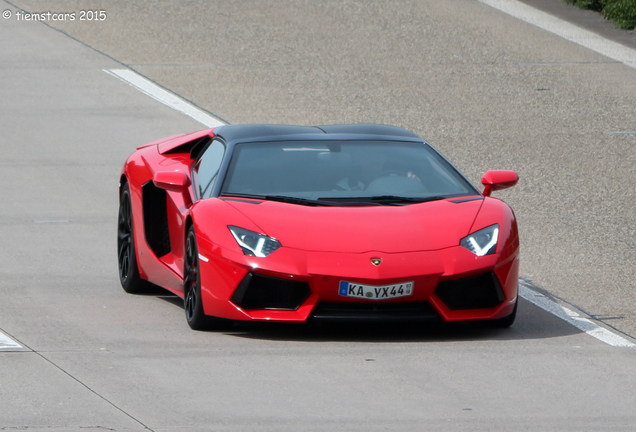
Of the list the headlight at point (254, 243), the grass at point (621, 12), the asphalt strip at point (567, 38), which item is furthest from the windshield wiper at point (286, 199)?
the grass at point (621, 12)

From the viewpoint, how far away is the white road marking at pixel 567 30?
781 inches

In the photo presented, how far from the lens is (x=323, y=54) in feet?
63.7

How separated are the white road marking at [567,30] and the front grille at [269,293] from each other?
1348 centimetres

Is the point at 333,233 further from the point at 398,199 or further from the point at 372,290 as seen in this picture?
the point at 398,199

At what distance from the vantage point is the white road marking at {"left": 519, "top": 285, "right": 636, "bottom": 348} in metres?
7.07

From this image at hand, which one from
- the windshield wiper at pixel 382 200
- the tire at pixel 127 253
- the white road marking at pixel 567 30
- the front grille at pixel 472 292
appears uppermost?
the windshield wiper at pixel 382 200

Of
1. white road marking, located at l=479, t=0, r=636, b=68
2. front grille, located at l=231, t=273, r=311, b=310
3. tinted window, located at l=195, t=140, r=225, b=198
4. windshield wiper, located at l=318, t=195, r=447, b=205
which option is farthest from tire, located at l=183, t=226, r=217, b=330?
white road marking, located at l=479, t=0, r=636, b=68

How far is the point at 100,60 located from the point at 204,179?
11.3 m

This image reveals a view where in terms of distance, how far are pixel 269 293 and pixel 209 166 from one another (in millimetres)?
1434

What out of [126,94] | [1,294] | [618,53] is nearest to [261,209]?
[1,294]

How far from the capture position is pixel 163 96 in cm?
1672

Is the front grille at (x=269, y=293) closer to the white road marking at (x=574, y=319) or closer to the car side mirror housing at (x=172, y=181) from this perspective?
the car side mirror housing at (x=172, y=181)

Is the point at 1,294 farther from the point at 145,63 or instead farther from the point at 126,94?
the point at 145,63

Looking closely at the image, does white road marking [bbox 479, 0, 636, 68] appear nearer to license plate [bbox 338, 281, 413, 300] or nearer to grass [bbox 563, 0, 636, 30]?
grass [bbox 563, 0, 636, 30]
